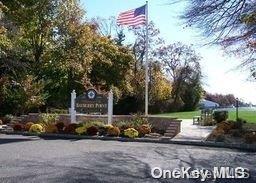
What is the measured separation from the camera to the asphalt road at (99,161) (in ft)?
38.2

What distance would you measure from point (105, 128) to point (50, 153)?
7.77 m

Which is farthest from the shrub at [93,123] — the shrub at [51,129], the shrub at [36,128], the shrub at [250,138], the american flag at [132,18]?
the shrub at [250,138]

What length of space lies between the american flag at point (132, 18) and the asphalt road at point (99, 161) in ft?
33.8

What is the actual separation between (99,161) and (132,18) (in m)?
15.2

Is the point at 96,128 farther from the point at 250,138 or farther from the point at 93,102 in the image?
the point at 250,138

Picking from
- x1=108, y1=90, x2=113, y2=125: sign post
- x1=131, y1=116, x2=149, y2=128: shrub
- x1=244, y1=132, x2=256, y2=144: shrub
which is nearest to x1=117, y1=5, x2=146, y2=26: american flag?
x1=108, y1=90, x2=113, y2=125: sign post

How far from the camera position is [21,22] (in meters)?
39.1

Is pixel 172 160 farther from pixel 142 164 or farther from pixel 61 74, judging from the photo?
pixel 61 74

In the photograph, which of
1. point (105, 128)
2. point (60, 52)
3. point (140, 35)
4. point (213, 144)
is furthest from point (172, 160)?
point (140, 35)

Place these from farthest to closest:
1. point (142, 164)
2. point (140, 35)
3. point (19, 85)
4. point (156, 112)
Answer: point (156, 112), point (140, 35), point (19, 85), point (142, 164)

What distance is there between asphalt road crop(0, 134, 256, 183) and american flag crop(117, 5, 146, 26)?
10.3 meters

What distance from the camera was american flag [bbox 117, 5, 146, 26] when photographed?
2817cm

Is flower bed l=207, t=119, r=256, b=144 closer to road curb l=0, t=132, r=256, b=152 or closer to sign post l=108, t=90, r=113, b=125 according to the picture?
road curb l=0, t=132, r=256, b=152

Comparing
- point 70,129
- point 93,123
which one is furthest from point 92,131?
point 93,123
